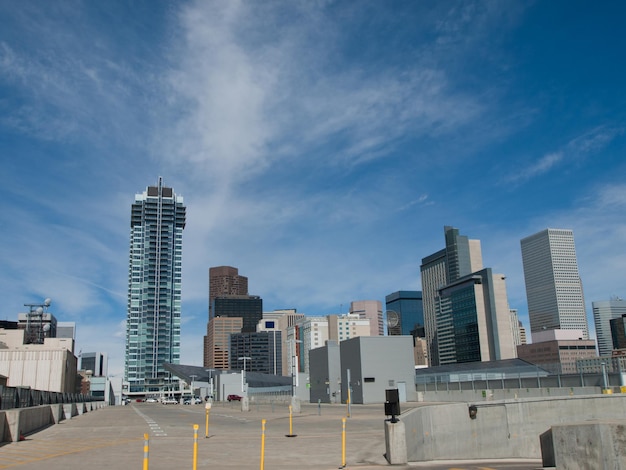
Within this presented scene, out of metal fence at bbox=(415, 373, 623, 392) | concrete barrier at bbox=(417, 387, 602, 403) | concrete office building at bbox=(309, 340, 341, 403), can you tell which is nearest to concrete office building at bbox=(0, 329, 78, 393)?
concrete office building at bbox=(309, 340, 341, 403)

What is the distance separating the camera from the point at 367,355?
7631cm

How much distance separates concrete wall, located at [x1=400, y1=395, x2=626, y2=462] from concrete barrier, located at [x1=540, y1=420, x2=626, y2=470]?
638 centimetres

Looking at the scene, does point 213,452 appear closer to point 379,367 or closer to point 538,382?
point 538,382

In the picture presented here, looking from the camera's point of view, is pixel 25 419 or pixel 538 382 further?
pixel 538 382

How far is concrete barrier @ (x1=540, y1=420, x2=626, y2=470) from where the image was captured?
34.7 ft

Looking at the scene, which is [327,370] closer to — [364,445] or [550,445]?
[364,445]

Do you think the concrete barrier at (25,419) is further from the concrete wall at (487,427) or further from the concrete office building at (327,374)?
the concrete office building at (327,374)

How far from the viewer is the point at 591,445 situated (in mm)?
11109

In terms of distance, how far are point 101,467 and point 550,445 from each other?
40.0 ft

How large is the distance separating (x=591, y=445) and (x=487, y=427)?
413 inches

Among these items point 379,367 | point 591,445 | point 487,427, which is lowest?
point 487,427

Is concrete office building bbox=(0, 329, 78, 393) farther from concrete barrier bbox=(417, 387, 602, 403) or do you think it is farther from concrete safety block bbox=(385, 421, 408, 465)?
concrete safety block bbox=(385, 421, 408, 465)

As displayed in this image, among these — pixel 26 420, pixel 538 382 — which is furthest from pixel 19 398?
pixel 538 382

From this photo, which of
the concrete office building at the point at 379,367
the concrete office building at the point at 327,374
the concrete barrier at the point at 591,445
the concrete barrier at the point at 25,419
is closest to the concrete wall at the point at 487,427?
the concrete barrier at the point at 591,445
